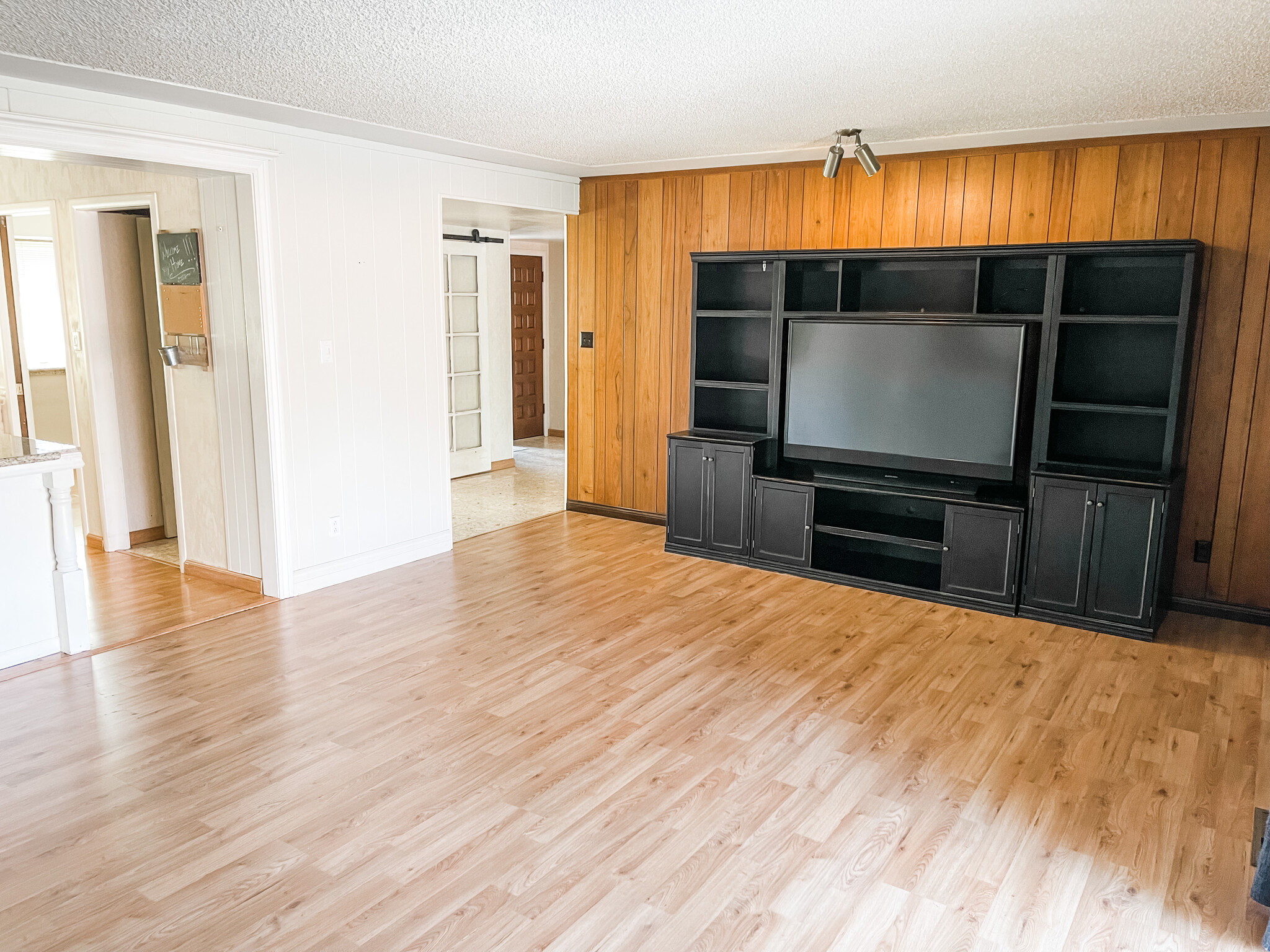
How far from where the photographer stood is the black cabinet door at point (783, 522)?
16.7 ft

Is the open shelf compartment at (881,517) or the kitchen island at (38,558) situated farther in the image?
the open shelf compartment at (881,517)

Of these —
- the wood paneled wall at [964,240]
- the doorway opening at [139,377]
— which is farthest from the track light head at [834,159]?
the doorway opening at [139,377]

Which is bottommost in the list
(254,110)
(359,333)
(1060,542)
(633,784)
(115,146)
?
(633,784)

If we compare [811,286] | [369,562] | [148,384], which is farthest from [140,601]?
[811,286]

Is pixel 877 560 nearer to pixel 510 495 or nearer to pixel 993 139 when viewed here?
pixel 993 139

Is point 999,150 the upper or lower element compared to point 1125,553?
upper

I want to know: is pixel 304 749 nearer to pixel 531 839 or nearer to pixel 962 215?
pixel 531 839

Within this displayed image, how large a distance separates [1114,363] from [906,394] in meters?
1.04

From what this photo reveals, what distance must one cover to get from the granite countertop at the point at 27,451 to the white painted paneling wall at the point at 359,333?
103 cm

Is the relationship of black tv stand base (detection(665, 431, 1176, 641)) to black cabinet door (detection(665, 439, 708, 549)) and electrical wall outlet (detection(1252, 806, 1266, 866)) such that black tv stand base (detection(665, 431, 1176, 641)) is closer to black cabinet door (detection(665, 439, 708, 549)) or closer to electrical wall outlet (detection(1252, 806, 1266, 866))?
black cabinet door (detection(665, 439, 708, 549))

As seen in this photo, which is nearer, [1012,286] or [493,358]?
[1012,286]

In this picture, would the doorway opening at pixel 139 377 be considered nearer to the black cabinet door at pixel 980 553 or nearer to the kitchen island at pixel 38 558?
the kitchen island at pixel 38 558

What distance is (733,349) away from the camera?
5805 millimetres

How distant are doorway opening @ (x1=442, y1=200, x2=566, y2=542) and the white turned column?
2.48 meters
